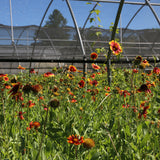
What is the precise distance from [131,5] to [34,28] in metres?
3.84

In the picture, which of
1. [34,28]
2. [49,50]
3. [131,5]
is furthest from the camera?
[49,50]

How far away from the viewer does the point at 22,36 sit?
861 centimetres

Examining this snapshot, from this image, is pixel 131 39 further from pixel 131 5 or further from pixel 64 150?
pixel 64 150

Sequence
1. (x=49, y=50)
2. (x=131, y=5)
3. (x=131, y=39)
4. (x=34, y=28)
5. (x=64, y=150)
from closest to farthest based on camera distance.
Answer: (x=64, y=150) → (x=131, y=5) → (x=34, y=28) → (x=131, y=39) → (x=49, y=50)

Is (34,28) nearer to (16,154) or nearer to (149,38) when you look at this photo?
(149,38)

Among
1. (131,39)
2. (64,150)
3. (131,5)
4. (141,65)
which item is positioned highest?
(131,5)

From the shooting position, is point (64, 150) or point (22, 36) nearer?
point (64, 150)

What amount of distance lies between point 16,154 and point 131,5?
628 centimetres

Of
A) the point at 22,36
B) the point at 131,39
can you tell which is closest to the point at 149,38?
the point at 131,39

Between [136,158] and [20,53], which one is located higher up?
[20,53]

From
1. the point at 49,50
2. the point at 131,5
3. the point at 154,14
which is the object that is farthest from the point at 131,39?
the point at 49,50

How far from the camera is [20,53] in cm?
863

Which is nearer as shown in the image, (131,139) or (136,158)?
(136,158)

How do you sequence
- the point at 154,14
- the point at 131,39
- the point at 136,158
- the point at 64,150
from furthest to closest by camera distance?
the point at 131,39
the point at 154,14
the point at 64,150
the point at 136,158
